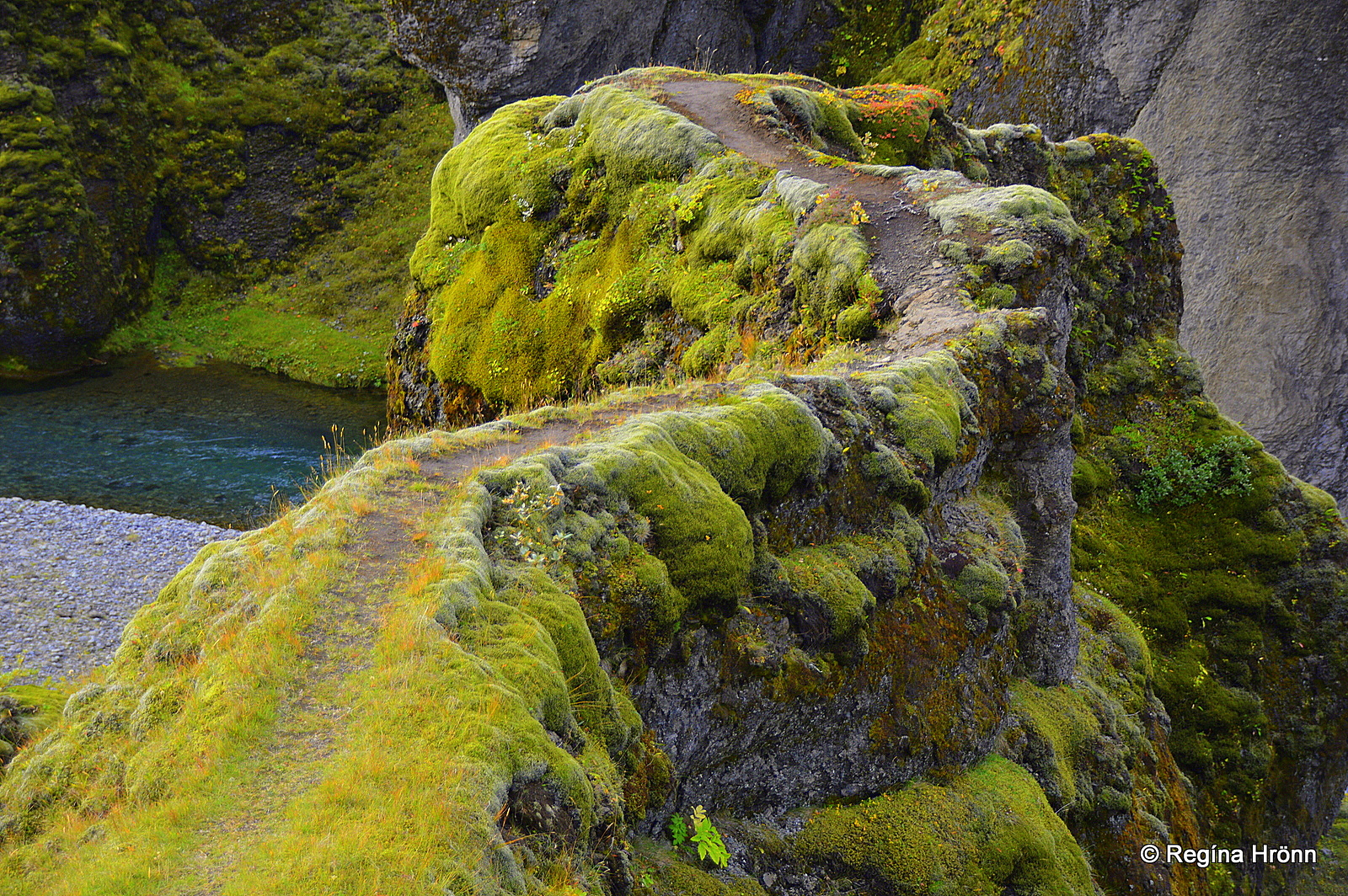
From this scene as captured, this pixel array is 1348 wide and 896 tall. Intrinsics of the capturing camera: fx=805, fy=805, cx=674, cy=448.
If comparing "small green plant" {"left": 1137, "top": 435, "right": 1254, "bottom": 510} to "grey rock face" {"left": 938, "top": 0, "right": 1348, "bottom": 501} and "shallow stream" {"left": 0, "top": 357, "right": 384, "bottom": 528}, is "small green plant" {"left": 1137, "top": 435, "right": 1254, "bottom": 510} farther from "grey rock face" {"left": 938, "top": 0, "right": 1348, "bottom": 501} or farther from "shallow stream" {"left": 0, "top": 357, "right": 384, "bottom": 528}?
"shallow stream" {"left": 0, "top": 357, "right": 384, "bottom": 528}

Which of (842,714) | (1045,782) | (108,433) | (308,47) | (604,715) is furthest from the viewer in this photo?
(308,47)

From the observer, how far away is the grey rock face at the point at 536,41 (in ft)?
141

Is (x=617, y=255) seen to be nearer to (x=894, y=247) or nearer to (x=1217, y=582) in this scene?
(x=894, y=247)

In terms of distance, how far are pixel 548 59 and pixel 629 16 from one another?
19.1 feet

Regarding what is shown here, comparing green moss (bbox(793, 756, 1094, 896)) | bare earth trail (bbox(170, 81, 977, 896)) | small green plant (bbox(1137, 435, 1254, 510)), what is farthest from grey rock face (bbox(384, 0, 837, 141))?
green moss (bbox(793, 756, 1094, 896))

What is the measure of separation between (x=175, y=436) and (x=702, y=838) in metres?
37.2

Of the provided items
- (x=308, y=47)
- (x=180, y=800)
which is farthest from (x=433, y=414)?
(x=308, y=47)

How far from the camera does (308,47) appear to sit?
5944 centimetres

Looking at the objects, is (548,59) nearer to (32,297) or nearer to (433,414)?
(433,414)

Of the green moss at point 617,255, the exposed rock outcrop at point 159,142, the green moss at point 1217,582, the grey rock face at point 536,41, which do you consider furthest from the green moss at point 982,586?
the exposed rock outcrop at point 159,142

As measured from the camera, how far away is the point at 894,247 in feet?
59.2

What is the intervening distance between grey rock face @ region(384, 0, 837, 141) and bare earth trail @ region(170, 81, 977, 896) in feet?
97.0

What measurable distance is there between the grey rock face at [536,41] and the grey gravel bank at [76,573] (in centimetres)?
2870

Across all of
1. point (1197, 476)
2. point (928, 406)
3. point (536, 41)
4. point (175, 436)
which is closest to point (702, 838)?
point (928, 406)
